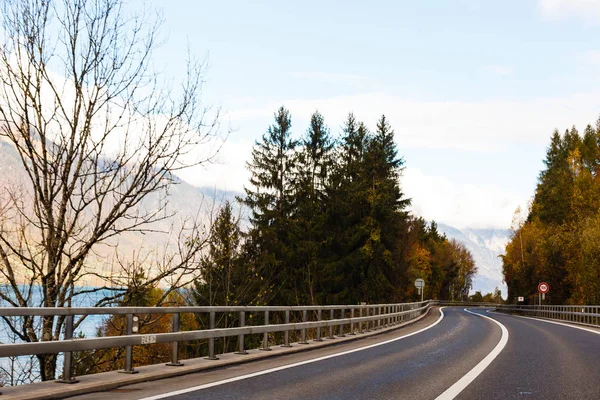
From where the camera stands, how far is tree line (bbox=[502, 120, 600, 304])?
5100 centimetres

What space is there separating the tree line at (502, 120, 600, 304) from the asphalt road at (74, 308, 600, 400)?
36.6 m

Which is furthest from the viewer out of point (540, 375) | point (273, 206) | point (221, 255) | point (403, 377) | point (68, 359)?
point (273, 206)

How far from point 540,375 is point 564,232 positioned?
48.4 metres

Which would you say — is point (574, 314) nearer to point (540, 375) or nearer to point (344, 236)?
point (344, 236)

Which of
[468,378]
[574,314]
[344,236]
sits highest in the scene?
[344,236]

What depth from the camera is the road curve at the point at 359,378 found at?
29.3ft

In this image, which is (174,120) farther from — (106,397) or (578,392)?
(578,392)

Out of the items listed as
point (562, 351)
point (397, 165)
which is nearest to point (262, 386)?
point (562, 351)

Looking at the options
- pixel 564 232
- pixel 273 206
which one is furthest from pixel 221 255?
pixel 564 232

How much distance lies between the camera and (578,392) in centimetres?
948

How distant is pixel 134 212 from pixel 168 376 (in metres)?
4.11

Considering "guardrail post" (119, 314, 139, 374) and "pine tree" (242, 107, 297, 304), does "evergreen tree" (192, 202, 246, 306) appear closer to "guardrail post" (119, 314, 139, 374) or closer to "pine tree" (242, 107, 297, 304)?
"guardrail post" (119, 314, 139, 374)

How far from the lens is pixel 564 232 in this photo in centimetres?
5656

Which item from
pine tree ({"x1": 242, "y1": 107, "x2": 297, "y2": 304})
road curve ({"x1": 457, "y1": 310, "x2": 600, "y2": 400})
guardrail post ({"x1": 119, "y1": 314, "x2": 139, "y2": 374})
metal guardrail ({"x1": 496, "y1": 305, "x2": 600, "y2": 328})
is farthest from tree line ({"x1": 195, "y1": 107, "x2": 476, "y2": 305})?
guardrail post ({"x1": 119, "y1": 314, "x2": 139, "y2": 374})
